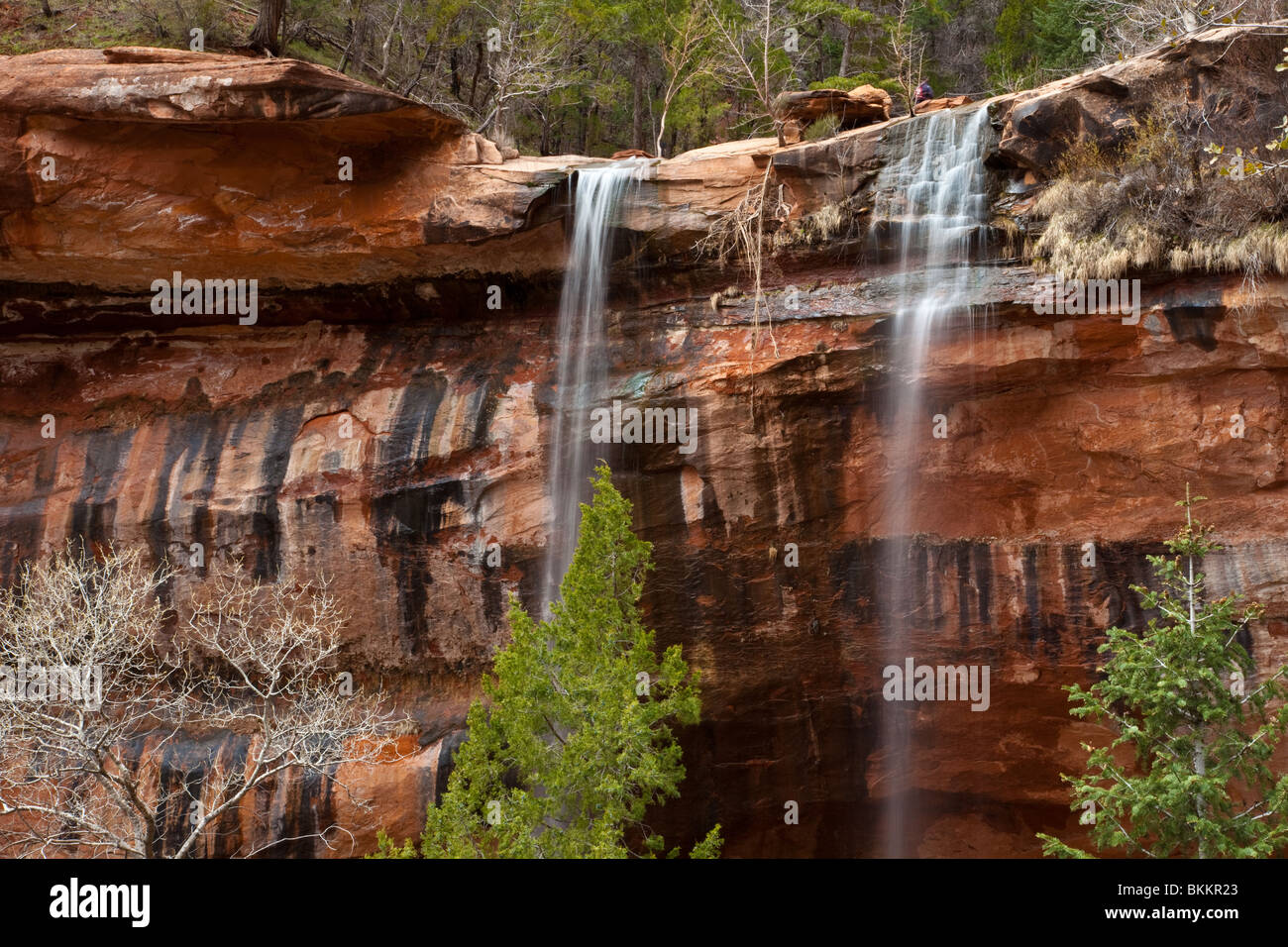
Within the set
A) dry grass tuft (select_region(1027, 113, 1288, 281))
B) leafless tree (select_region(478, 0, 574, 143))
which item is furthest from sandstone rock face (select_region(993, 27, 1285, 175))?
leafless tree (select_region(478, 0, 574, 143))

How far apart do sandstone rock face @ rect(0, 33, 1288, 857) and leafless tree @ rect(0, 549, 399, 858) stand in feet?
1.75

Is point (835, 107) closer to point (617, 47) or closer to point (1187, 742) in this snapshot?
point (1187, 742)

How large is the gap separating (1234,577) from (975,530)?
145 inches

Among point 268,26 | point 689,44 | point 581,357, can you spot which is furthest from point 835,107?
point 268,26

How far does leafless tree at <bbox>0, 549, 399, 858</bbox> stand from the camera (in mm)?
15312

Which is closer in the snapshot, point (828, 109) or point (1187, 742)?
point (1187, 742)

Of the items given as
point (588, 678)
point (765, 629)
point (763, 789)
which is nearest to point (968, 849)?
point (763, 789)

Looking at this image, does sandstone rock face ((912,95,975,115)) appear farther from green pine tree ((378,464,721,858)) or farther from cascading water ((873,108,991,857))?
green pine tree ((378,464,721,858))

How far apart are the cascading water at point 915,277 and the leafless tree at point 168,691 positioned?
8987 millimetres

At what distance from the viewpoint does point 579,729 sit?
1269cm

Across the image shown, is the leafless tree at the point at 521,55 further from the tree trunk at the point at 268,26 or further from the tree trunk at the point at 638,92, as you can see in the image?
the tree trunk at the point at 268,26

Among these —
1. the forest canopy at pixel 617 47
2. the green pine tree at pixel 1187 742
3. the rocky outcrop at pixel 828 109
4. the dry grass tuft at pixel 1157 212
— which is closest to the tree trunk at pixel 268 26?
the forest canopy at pixel 617 47

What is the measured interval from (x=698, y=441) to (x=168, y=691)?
10741 mm
